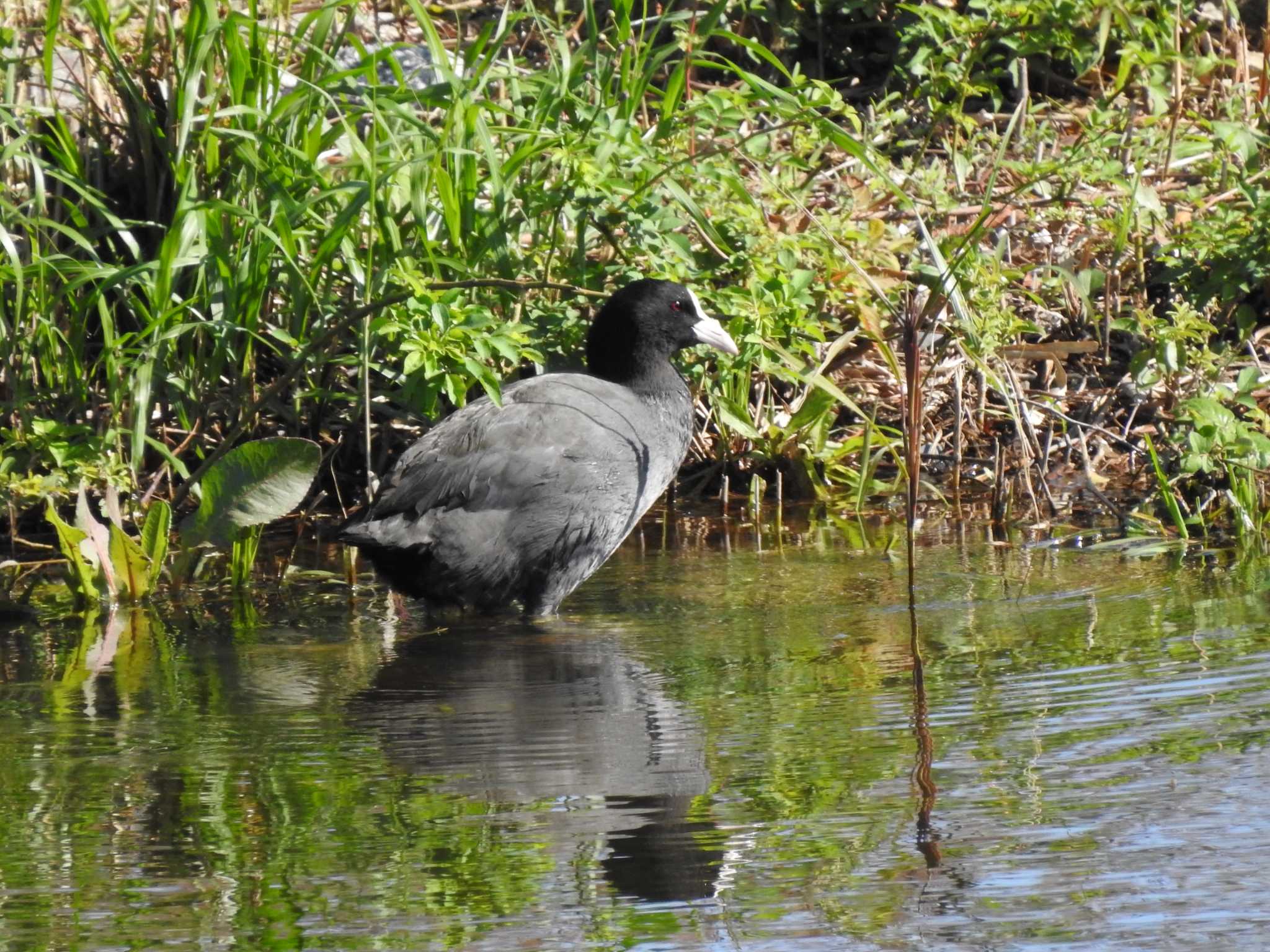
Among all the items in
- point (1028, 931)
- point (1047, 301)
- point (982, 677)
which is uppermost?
point (1047, 301)

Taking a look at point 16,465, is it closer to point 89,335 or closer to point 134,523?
point 134,523

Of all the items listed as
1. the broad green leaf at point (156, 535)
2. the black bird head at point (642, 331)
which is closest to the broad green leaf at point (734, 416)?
the black bird head at point (642, 331)

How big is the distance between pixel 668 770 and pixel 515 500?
157 centimetres

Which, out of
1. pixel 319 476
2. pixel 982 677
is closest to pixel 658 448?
pixel 319 476

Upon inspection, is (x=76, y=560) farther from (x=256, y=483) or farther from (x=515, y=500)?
(x=515, y=500)

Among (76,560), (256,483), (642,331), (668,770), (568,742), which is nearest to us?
(668,770)

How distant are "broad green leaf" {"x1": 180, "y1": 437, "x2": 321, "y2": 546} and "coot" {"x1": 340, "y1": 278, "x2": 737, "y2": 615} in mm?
219

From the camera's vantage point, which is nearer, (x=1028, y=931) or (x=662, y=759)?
(x=1028, y=931)

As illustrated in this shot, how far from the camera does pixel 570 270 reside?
210 inches

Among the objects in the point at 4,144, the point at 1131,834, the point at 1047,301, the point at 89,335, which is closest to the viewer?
the point at 1131,834

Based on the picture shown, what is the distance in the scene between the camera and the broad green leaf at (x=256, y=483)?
15.0 feet

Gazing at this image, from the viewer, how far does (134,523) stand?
4.97m

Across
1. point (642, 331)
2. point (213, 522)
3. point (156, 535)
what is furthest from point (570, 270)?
point (156, 535)

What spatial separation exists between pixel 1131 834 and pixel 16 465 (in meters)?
3.39
